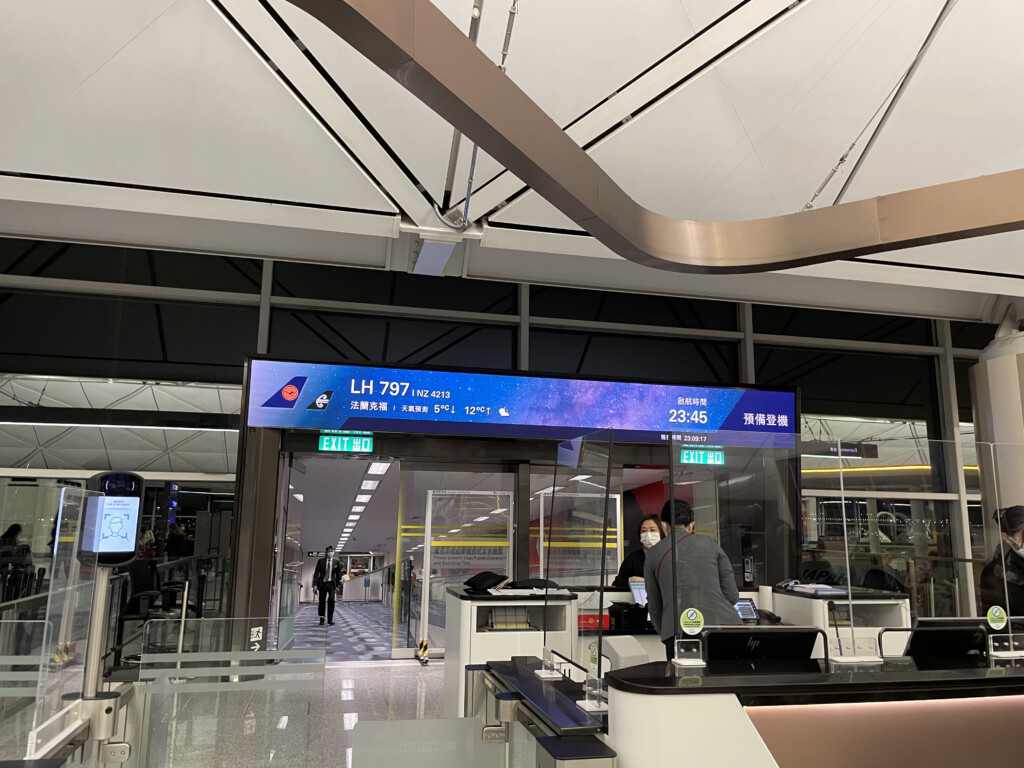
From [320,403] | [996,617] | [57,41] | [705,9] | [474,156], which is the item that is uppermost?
[705,9]

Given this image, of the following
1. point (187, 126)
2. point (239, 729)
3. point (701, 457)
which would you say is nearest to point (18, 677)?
point (239, 729)

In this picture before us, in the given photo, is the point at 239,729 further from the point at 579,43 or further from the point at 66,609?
the point at 579,43

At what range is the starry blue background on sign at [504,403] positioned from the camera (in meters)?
6.80

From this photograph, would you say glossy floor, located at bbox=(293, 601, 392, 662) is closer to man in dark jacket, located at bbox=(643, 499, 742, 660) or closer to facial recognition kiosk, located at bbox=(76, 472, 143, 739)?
facial recognition kiosk, located at bbox=(76, 472, 143, 739)

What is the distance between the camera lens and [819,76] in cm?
412

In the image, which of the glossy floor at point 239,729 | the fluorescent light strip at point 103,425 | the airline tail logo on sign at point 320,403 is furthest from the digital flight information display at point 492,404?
the glossy floor at point 239,729

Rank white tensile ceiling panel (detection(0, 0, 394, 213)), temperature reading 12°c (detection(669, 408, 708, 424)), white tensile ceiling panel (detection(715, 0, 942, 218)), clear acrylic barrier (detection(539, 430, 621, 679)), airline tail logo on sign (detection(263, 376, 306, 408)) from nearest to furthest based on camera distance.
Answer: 1. clear acrylic barrier (detection(539, 430, 621, 679))
2. white tensile ceiling panel (detection(0, 0, 394, 213))
3. white tensile ceiling panel (detection(715, 0, 942, 218))
4. airline tail logo on sign (detection(263, 376, 306, 408))
5. temperature reading 12°c (detection(669, 408, 708, 424))

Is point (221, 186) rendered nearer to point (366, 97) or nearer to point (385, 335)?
point (366, 97)

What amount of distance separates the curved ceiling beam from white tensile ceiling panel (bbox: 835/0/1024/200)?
1408 millimetres

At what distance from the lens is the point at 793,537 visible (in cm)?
379

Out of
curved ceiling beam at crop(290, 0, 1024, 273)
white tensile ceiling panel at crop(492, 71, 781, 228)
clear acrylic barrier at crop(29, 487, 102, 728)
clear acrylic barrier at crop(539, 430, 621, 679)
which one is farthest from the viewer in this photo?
white tensile ceiling panel at crop(492, 71, 781, 228)

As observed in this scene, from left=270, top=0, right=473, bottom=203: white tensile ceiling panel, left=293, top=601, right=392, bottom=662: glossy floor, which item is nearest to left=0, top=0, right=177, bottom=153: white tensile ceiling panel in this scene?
left=270, top=0, right=473, bottom=203: white tensile ceiling panel

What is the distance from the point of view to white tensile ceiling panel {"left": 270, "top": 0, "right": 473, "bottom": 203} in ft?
12.0

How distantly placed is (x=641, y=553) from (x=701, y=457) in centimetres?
201
